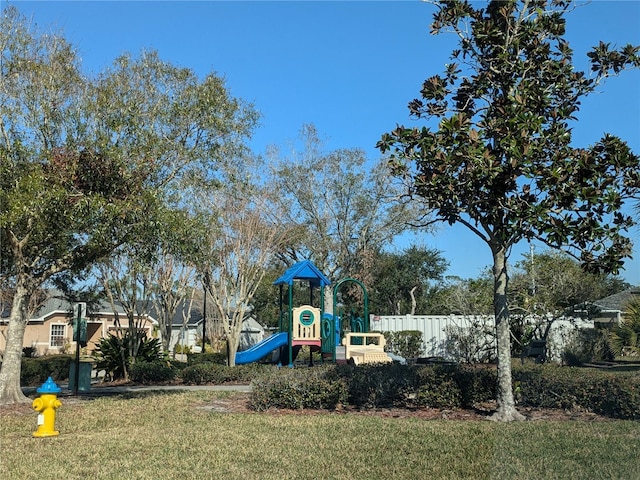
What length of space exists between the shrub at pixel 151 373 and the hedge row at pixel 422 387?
718cm

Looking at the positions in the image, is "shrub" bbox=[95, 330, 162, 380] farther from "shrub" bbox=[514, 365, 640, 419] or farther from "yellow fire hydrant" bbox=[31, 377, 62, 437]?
"shrub" bbox=[514, 365, 640, 419]

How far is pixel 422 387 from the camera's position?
35.1 feet

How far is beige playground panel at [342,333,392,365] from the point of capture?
53.0 feet

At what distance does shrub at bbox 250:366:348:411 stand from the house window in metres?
29.5

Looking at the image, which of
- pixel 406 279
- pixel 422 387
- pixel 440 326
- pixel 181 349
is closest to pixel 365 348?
pixel 422 387

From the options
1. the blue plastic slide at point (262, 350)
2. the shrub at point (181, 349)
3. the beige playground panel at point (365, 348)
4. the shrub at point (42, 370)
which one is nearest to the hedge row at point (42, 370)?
the shrub at point (42, 370)

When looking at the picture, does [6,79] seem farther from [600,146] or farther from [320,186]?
[320,186]

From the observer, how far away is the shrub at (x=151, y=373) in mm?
17531

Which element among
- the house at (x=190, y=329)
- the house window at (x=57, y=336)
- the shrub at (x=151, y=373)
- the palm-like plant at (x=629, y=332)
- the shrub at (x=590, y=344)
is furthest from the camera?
the house at (x=190, y=329)

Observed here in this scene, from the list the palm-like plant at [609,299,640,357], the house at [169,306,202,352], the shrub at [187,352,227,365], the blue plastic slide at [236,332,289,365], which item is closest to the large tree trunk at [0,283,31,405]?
the blue plastic slide at [236,332,289,365]

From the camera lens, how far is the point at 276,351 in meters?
→ 22.8

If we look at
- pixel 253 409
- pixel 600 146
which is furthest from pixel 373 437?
pixel 600 146

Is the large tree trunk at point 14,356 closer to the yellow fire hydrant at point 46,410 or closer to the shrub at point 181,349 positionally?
the yellow fire hydrant at point 46,410

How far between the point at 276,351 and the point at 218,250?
4.53 meters
